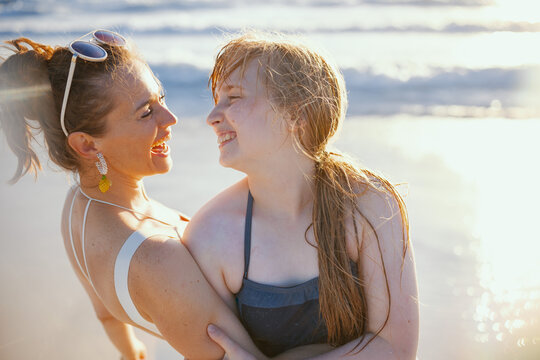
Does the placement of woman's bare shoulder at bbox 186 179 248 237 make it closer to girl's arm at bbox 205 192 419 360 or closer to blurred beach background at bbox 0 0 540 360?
girl's arm at bbox 205 192 419 360

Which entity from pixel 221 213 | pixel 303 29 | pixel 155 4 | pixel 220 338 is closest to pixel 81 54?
pixel 221 213

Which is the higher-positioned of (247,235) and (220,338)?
(247,235)

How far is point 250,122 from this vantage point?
8.18ft

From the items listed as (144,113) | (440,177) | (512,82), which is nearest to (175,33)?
(512,82)

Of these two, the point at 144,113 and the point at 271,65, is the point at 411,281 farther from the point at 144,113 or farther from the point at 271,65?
the point at 144,113

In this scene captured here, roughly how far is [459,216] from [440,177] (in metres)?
0.70

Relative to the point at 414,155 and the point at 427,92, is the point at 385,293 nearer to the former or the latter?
the point at 414,155

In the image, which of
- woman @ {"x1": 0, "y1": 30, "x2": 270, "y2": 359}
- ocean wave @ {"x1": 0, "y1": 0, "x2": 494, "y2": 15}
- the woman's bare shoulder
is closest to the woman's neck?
woman @ {"x1": 0, "y1": 30, "x2": 270, "y2": 359}

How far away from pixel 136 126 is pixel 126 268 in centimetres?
77

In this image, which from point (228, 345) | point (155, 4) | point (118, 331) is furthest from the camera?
point (155, 4)

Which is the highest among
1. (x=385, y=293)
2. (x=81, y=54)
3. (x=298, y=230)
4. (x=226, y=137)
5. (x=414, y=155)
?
(x=81, y=54)

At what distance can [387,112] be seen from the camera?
7570 millimetres

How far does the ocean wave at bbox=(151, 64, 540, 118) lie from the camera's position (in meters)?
7.59

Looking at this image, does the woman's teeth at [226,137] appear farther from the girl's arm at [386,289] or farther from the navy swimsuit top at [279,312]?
the girl's arm at [386,289]
